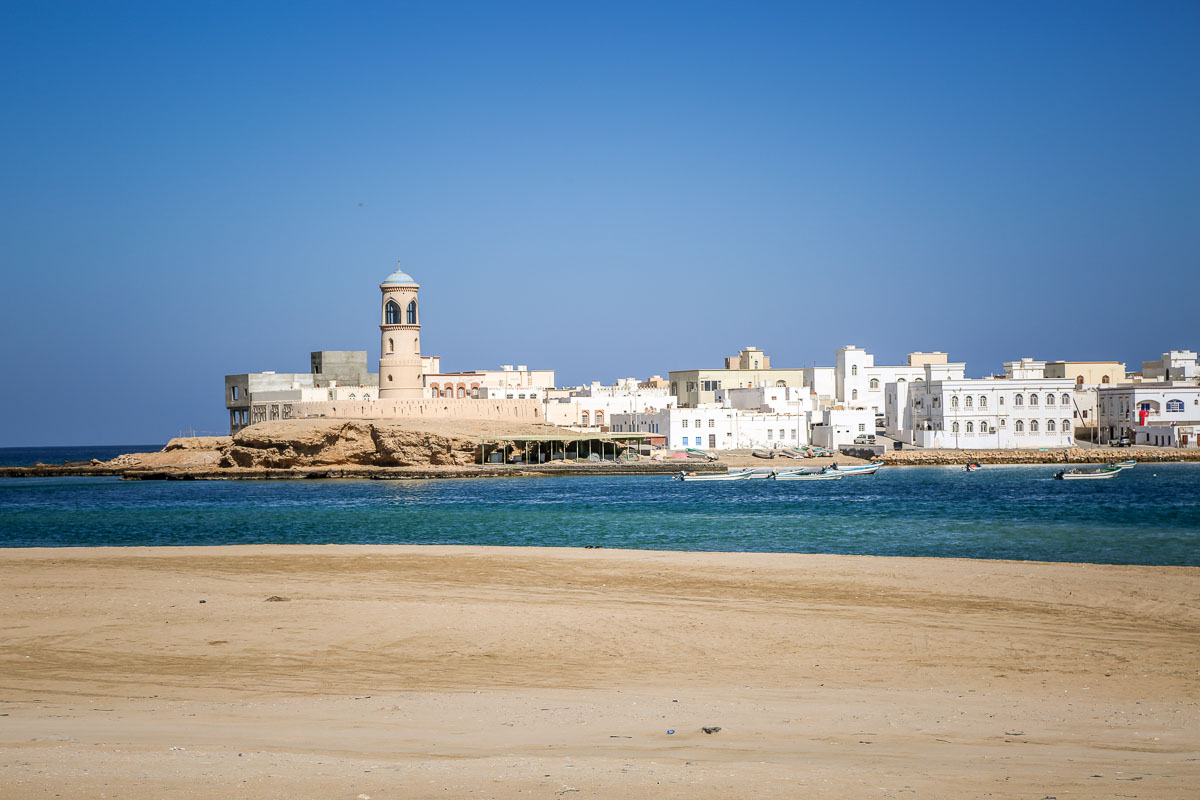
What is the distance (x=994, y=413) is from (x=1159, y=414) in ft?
49.0

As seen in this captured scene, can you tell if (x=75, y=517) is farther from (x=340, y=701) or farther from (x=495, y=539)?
(x=340, y=701)

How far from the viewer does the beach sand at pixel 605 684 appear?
7719 millimetres

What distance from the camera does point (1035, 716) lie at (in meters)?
9.91

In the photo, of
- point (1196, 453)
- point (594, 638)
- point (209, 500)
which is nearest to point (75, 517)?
point (209, 500)

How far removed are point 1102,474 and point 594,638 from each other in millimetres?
56353

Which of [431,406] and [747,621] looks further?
[431,406]

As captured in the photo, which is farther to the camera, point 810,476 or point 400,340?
point 400,340

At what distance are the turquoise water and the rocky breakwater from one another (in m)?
12.9

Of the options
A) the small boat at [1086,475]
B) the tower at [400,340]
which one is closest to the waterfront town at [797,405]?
the tower at [400,340]

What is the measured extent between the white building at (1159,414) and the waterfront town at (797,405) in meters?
0.11

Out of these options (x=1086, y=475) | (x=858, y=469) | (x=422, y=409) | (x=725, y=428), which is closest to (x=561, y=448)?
(x=422, y=409)

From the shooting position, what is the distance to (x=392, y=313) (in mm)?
83750

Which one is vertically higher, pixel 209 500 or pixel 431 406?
pixel 431 406

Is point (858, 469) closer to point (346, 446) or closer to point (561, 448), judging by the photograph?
point (561, 448)
